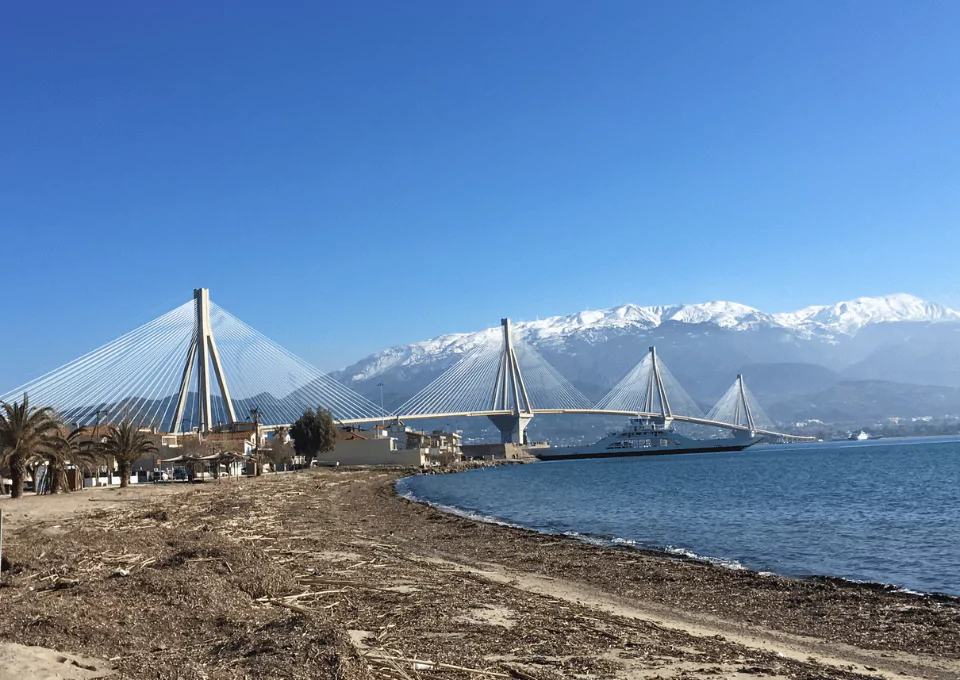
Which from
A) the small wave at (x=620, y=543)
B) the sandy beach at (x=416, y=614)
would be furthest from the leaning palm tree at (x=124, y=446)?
the sandy beach at (x=416, y=614)

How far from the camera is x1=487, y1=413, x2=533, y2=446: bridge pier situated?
101625mm

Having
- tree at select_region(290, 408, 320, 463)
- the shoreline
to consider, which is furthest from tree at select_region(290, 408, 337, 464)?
the shoreline

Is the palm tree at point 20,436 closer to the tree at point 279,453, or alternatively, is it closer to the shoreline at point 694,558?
the shoreline at point 694,558

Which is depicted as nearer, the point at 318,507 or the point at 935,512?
the point at 935,512

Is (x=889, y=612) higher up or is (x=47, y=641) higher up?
(x=47, y=641)

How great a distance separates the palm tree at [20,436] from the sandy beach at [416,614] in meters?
9.37

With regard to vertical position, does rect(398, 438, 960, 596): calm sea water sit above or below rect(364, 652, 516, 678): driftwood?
below

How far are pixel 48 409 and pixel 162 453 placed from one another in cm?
2467

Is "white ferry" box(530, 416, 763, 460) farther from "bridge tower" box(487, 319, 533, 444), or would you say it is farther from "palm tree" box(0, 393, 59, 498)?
"palm tree" box(0, 393, 59, 498)

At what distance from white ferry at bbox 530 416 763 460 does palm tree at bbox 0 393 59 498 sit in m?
85.5

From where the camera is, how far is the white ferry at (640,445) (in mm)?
102938

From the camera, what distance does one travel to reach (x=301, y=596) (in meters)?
8.27

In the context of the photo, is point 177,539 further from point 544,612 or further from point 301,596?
point 544,612

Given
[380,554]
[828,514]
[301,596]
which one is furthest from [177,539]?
[828,514]
